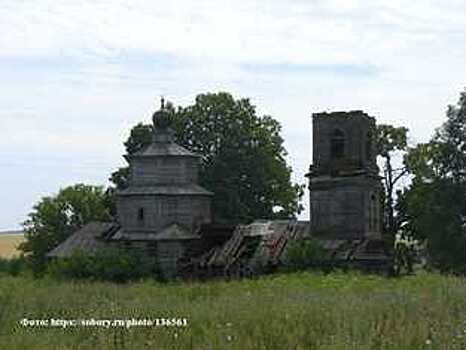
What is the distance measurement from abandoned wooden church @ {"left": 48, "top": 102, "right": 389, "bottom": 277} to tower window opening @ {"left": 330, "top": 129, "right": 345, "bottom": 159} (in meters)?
0.05

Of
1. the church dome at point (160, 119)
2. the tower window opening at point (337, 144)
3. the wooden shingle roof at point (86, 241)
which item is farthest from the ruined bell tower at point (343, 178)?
the wooden shingle roof at point (86, 241)

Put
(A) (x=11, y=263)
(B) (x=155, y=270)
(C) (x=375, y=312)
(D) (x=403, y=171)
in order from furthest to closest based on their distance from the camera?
(A) (x=11, y=263) → (D) (x=403, y=171) → (B) (x=155, y=270) → (C) (x=375, y=312)

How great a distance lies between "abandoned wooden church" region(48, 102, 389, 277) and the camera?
4422 cm

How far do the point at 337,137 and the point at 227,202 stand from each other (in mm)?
13645

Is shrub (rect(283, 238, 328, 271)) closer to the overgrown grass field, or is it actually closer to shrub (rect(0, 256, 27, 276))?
shrub (rect(0, 256, 27, 276))

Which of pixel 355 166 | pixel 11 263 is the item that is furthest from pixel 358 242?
pixel 11 263

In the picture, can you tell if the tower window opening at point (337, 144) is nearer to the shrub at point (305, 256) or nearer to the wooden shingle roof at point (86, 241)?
the shrub at point (305, 256)

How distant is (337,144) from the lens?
4569 centimetres

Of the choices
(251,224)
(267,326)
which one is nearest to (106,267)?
(251,224)

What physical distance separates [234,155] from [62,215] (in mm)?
14149

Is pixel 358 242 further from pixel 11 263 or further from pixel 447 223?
pixel 11 263

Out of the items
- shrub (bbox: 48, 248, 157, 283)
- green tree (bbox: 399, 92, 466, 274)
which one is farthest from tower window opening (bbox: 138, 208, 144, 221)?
green tree (bbox: 399, 92, 466, 274)

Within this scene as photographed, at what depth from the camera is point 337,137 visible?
4569 cm

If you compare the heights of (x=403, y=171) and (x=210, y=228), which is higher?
(x=403, y=171)
